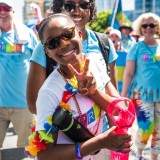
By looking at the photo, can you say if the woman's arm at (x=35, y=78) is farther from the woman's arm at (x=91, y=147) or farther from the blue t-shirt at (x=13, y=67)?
the blue t-shirt at (x=13, y=67)

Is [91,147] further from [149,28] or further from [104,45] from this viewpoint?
[149,28]

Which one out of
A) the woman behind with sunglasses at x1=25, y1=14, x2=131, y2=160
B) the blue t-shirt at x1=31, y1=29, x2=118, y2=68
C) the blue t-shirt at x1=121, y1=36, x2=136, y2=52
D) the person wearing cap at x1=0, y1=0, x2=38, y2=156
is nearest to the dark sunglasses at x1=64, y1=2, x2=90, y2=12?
the blue t-shirt at x1=31, y1=29, x2=118, y2=68

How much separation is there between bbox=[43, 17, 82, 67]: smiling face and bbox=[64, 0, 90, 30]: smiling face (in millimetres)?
574

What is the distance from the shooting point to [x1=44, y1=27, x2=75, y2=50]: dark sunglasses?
1774 millimetres

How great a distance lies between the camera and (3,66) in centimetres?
384

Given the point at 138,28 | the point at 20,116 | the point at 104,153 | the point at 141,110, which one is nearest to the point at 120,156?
the point at 104,153

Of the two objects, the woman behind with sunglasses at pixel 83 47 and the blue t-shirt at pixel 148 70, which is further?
the blue t-shirt at pixel 148 70

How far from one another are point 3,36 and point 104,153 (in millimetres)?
2177

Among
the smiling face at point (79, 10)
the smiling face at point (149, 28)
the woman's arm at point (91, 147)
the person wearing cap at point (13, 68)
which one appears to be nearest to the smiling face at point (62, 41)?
the woman's arm at point (91, 147)

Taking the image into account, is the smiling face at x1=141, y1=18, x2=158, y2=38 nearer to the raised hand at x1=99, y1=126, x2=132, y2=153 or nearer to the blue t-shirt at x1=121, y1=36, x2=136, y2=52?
the raised hand at x1=99, y1=126, x2=132, y2=153

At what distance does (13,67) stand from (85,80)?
7.35ft

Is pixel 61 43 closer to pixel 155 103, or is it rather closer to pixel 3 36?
pixel 3 36

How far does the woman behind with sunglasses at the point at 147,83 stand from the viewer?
418 cm

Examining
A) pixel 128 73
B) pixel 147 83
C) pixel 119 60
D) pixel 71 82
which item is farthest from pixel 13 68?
pixel 119 60
